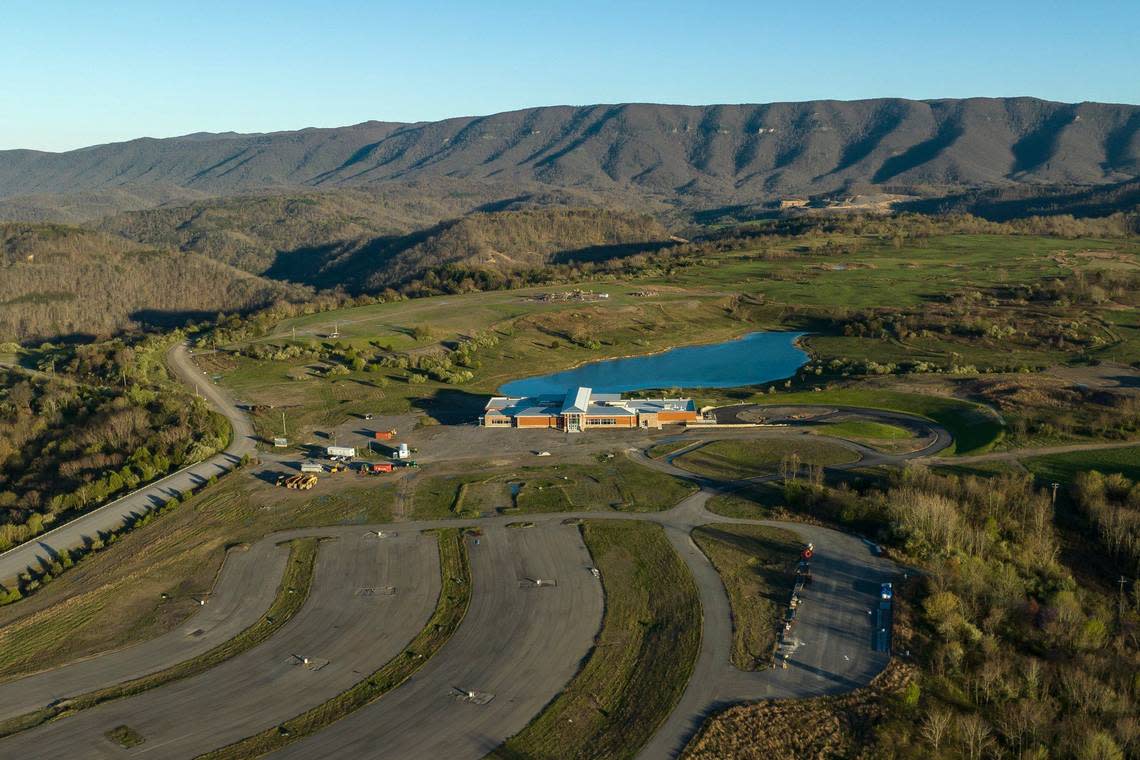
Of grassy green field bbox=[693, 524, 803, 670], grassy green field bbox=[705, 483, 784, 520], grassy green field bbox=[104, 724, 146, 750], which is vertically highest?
grassy green field bbox=[705, 483, 784, 520]

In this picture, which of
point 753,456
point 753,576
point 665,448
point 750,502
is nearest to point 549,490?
point 665,448

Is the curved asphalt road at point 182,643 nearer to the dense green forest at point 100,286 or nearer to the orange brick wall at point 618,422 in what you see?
the orange brick wall at point 618,422

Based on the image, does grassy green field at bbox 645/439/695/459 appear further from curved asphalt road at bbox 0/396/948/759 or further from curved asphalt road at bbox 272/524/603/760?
curved asphalt road at bbox 272/524/603/760

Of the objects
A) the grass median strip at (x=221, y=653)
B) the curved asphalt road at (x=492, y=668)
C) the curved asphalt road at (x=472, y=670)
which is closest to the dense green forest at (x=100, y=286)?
the grass median strip at (x=221, y=653)

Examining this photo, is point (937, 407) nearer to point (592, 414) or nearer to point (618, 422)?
point (618, 422)

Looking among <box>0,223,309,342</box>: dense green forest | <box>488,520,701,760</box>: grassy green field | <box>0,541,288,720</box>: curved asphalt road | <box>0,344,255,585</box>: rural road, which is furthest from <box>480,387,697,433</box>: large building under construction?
<box>0,223,309,342</box>: dense green forest

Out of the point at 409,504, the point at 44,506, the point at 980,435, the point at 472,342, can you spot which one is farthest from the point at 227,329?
the point at 980,435

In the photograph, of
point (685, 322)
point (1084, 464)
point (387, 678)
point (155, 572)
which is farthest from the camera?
point (685, 322)
